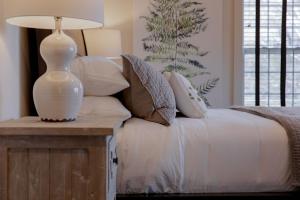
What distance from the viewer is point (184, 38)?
4.30 meters

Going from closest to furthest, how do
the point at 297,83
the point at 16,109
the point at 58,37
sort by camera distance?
the point at 58,37
the point at 16,109
the point at 297,83

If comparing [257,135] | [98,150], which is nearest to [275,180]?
[257,135]

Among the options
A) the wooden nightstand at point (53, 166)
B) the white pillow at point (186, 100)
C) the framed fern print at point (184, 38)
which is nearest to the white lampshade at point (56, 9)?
the wooden nightstand at point (53, 166)

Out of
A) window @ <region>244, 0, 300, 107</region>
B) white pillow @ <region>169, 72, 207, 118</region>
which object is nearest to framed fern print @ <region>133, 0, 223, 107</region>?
window @ <region>244, 0, 300, 107</region>

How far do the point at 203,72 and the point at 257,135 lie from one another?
2468 mm

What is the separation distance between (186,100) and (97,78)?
58 cm

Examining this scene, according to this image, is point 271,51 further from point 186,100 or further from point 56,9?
point 56,9

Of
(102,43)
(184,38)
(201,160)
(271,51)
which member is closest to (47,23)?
(201,160)

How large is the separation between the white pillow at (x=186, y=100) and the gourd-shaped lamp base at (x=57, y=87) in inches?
38.1

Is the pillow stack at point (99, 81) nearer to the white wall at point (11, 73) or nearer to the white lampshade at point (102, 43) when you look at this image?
the white wall at point (11, 73)

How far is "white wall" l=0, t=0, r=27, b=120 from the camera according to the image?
1787 millimetres

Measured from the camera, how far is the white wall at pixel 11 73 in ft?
5.86

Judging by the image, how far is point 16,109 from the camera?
6.66 ft

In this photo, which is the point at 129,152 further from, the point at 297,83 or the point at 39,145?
the point at 297,83
